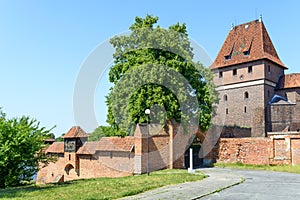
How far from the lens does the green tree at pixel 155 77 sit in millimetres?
21359

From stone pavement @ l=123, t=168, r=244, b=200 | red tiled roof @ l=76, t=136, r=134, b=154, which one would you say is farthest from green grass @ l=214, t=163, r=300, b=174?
stone pavement @ l=123, t=168, r=244, b=200

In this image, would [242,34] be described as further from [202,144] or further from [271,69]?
[202,144]

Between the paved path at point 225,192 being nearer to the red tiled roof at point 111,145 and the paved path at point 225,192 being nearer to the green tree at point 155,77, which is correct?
the red tiled roof at point 111,145

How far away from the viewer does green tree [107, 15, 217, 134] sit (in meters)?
21.4

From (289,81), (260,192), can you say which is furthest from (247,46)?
(260,192)

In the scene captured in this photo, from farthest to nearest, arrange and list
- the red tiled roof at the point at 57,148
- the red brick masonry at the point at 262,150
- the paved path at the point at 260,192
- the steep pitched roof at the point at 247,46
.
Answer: the steep pitched roof at the point at 247,46, the red tiled roof at the point at 57,148, the red brick masonry at the point at 262,150, the paved path at the point at 260,192

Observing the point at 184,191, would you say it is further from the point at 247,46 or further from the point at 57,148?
the point at 247,46

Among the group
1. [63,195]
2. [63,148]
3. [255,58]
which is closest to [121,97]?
[63,148]

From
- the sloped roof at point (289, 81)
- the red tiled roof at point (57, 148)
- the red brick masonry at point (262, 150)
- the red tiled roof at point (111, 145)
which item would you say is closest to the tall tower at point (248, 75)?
the sloped roof at point (289, 81)

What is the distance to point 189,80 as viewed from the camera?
23344 mm

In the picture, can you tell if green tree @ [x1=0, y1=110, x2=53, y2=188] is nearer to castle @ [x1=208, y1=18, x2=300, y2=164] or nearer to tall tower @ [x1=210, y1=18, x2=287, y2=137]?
castle @ [x1=208, y1=18, x2=300, y2=164]

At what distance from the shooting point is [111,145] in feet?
74.6

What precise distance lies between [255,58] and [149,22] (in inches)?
916

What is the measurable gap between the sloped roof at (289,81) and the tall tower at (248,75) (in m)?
0.81
